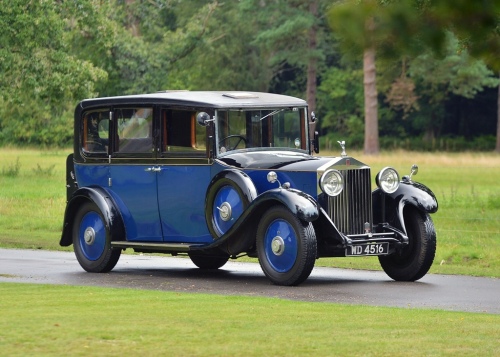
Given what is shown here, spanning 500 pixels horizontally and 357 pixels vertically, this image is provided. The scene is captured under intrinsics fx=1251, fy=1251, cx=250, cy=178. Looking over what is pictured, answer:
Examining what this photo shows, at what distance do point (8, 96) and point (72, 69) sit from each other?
197 cm

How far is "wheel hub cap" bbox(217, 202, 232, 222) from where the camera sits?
Answer: 577 inches

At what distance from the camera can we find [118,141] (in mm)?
16125

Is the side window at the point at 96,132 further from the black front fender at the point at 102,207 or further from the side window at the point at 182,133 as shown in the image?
the side window at the point at 182,133

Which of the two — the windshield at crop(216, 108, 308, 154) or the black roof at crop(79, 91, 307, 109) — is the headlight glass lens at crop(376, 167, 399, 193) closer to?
the windshield at crop(216, 108, 308, 154)

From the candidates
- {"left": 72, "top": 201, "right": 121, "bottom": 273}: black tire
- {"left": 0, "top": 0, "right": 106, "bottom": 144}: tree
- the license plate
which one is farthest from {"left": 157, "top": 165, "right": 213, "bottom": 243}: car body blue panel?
{"left": 0, "top": 0, "right": 106, "bottom": 144}: tree

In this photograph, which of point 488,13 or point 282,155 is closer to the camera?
point 488,13

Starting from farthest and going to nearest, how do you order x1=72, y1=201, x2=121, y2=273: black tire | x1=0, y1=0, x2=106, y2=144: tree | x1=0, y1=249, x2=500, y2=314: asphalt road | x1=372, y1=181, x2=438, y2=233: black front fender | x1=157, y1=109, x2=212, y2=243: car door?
x1=0, y1=0, x2=106, y2=144: tree
x1=72, y1=201, x2=121, y2=273: black tire
x1=157, y1=109, x2=212, y2=243: car door
x1=372, y1=181, x2=438, y2=233: black front fender
x1=0, y1=249, x2=500, y2=314: asphalt road

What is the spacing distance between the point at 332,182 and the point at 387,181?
0.98 m

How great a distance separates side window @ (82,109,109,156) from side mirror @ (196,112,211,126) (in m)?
1.76

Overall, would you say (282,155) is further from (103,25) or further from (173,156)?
(103,25)

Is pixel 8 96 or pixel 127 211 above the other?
pixel 8 96

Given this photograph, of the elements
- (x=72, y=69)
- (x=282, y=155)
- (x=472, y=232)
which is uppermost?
(x=72, y=69)

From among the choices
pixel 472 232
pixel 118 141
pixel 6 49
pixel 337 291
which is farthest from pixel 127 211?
pixel 6 49

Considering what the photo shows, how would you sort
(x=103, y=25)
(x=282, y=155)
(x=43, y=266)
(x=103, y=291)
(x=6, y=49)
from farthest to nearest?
(x=103, y=25) < (x=6, y=49) < (x=43, y=266) < (x=282, y=155) < (x=103, y=291)
